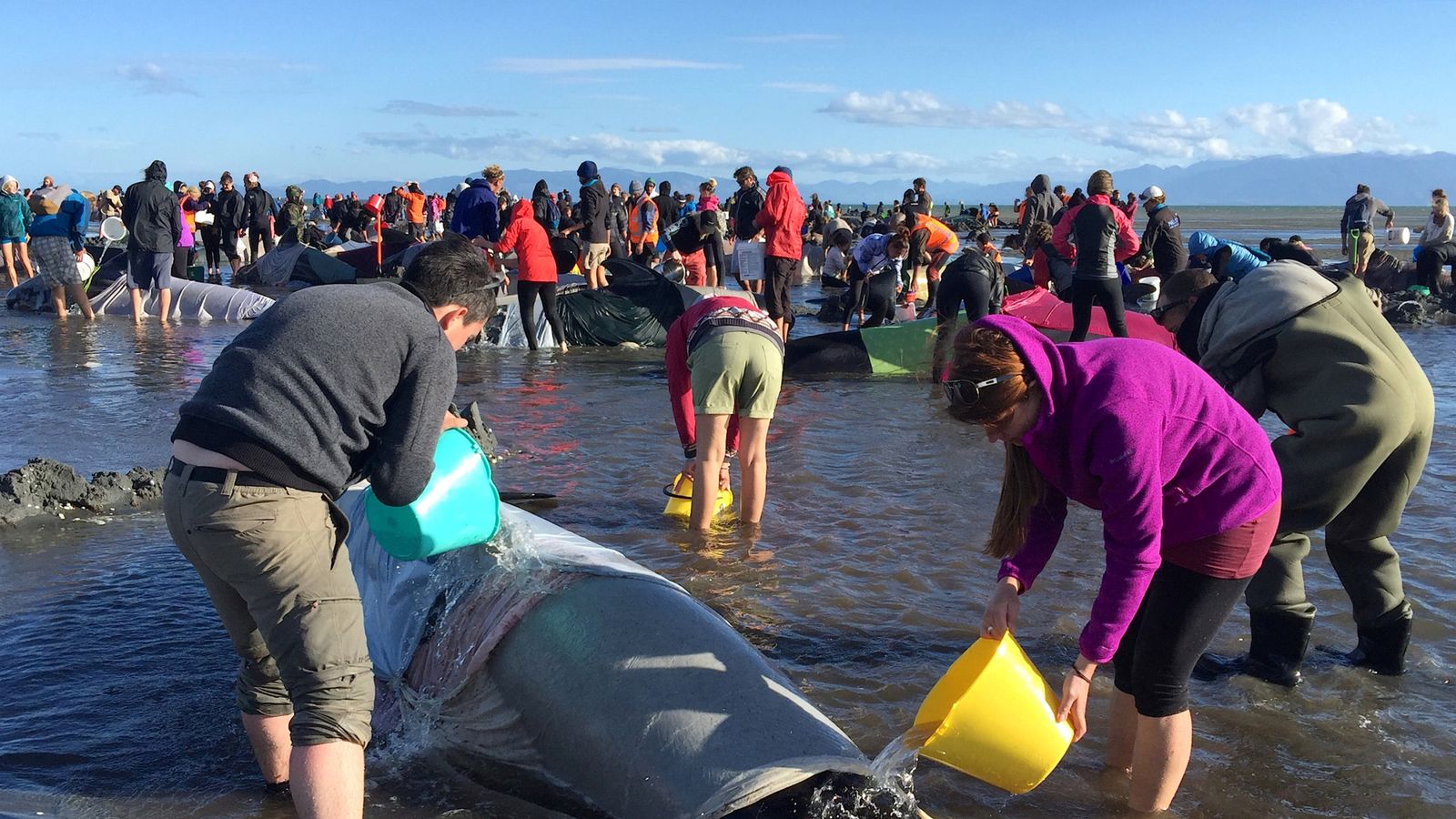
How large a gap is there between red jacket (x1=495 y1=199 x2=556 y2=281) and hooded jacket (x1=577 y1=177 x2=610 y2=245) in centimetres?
226

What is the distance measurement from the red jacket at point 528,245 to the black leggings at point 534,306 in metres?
0.12

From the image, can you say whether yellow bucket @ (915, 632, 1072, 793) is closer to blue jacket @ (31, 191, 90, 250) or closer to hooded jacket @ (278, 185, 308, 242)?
blue jacket @ (31, 191, 90, 250)

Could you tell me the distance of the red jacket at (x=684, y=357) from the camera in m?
5.22

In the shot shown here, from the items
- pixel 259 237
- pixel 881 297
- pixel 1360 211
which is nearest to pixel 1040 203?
pixel 881 297

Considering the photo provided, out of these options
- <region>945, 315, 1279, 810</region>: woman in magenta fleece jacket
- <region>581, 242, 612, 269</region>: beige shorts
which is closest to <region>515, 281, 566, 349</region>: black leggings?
<region>581, 242, 612, 269</region>: beige shorts

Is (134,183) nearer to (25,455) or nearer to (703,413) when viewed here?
(25,455)

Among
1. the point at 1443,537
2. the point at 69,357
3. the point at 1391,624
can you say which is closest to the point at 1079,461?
the point at 1391,624

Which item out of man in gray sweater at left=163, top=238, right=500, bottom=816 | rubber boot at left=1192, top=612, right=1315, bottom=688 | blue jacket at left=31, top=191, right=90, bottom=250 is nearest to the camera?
man in gray sweater at left=163, top=238, right=500, bottom=816

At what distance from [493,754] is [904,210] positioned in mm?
13264

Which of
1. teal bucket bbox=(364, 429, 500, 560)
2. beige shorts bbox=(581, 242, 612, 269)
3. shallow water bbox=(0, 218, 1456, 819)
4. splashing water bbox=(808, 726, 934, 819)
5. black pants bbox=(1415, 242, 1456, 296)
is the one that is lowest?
shallow water bbox=(0, 218, 1456, 819)

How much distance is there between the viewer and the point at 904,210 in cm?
1566

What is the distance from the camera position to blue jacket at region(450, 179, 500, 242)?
1216 cm

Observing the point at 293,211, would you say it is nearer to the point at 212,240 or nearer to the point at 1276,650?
the point at 212,240

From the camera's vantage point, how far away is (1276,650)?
408cm
